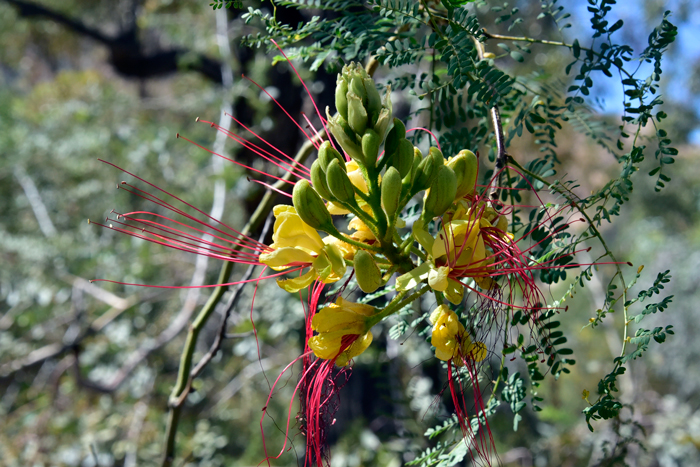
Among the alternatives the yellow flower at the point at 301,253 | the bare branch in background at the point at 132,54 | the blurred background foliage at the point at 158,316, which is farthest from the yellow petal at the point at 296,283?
the bare branch in background at the point at 132,54

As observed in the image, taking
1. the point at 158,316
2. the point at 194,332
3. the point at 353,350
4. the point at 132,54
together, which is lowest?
the point at 158,316

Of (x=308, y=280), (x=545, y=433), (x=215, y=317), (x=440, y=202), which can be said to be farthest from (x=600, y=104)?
(x=215, y=317)

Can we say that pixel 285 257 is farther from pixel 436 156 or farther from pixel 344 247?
pixel 436 156

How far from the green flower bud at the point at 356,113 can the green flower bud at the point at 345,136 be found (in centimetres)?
1

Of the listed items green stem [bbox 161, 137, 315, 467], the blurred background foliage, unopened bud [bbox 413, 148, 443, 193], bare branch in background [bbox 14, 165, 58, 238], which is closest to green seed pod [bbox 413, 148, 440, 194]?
unopened bud [bbox 413, 148, 443, 193]

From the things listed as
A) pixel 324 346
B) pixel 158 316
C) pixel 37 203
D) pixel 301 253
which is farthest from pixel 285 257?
pixel 37 203

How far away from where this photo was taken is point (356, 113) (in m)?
0.57

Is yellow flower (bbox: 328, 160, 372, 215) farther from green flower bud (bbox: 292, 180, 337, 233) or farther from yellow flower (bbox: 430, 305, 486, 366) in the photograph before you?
yellow flower (bbox: 430, 305, 486, 366)

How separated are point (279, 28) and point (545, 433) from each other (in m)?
3.07

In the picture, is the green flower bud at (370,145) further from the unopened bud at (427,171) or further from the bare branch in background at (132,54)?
the bare branch in background at (132,54)

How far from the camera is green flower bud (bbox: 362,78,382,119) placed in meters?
0.57

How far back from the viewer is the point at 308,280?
595 millimetres

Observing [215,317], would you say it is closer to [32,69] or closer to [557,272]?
[557,272]

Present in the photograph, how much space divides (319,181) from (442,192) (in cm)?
16
